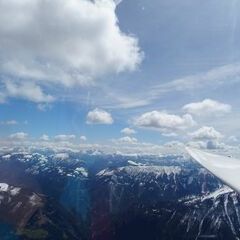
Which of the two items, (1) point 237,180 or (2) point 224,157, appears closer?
(1) point 237,180

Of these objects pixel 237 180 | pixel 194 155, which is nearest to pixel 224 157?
pixel 194 155

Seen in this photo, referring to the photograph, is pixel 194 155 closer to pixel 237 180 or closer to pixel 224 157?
pixel 224 157

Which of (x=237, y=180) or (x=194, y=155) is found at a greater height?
(x=194, y=155)

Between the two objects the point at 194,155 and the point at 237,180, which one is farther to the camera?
the point at 194,155

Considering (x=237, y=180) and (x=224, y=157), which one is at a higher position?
(x=224, y=157)
